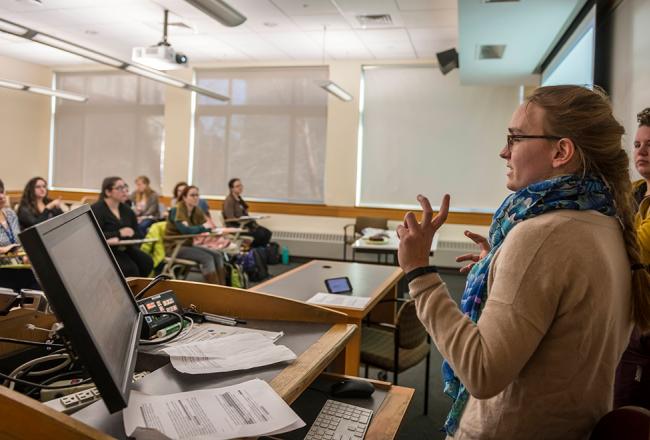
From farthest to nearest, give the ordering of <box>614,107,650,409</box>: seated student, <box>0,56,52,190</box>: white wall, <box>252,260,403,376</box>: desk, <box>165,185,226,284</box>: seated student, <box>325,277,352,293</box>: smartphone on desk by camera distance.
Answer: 1. <box>0,56,52,190</box>: white wall
2. <box>165,185,226,284</box>: seated student
3. <box>325,277,352,293</box>: smartphone on desk
4. <box>252,260,403,376</box>: desk
5. <box>614,107,650,409</box>: seated student

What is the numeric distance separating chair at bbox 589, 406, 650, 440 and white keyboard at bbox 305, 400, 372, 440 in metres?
0.48

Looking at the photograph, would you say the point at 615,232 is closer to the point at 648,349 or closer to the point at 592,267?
the point at 592,267

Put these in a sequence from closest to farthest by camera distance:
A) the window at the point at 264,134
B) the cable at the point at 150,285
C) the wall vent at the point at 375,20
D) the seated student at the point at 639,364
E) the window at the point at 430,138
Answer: the cable at the point at 150,285, the seated student at the point at 639,364, the wall vent at the point at 375,20, the window at the point at 430,138, the window at the point at 264,134

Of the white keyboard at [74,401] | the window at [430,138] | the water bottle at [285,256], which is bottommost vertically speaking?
the water bottle at [285,256]

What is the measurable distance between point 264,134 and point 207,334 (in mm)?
Answer: 7202

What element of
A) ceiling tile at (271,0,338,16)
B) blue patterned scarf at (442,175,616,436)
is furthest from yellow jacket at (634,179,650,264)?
ceiling tile at (271,0,338,16)

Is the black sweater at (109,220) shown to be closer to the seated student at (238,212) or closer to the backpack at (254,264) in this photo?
the backpack at (254,264)

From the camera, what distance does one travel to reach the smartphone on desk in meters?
2.76

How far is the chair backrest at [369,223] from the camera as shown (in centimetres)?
751

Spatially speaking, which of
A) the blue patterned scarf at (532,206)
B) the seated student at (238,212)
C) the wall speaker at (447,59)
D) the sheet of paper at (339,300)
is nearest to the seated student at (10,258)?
the sheet of paper at (339,300)

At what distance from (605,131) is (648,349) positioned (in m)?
1.35

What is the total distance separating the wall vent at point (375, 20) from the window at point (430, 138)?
76.7 inches

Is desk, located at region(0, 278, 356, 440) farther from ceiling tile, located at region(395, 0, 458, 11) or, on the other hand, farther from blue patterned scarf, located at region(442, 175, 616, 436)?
ceiling tile, located at region(395, 0, 458, 11)

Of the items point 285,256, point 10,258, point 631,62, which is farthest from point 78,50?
point 631,62
